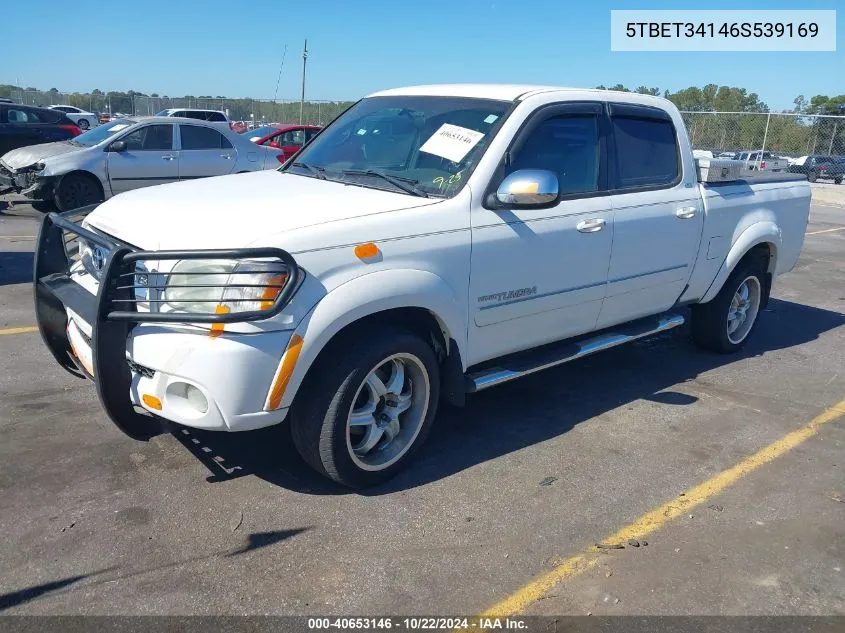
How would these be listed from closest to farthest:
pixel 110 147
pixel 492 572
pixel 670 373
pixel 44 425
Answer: pixel 492 572 < pixel 44 425 < pixel 670 373 < pixel 110 147

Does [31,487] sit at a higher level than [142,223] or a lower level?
lower

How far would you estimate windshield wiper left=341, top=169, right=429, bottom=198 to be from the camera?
4.00 meters

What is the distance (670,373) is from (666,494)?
2.14 meters

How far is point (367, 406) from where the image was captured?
12.3 ft

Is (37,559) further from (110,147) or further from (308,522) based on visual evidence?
(110,147)

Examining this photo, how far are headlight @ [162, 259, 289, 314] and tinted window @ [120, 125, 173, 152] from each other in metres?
9.78

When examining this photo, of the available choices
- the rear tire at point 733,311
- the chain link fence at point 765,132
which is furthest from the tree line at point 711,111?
the rear tire at point 733,311

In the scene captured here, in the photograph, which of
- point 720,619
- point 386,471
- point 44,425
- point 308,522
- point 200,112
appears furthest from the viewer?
point 200,112

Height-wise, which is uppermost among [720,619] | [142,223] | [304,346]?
[142,223]

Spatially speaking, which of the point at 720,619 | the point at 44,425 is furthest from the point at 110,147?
the point at 720,619

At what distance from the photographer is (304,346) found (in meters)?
3.26

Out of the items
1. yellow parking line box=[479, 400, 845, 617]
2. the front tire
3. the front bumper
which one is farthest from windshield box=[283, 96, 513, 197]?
the front bumper

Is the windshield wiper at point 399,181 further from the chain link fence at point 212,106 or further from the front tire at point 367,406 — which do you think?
the chain link fence at point 212,106

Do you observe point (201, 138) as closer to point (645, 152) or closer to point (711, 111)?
point (645, 152)
